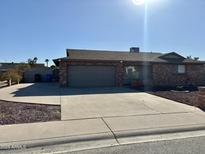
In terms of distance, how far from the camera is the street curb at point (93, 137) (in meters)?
5.04

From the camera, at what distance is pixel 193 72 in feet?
75.3

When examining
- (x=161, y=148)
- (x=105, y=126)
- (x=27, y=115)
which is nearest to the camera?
(x=161, y=148)

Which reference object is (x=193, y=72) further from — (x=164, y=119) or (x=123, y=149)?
(x=123, y=149)

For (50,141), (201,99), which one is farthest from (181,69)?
(50,141)

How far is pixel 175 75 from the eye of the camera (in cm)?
2239

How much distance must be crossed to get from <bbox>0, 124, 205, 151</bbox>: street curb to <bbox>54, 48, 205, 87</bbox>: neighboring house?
13.7m

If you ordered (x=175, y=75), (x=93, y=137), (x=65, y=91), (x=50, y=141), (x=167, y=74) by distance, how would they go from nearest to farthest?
(x=50, y=141) → (x=93, y=137) → (x=65, y=91) → (x=167, y=74) → (x=175, y=75)

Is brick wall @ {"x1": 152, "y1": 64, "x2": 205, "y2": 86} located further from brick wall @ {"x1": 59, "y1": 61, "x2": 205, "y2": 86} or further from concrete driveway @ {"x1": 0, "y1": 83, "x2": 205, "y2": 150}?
concrete driveway @ {"x1": 0, "y1": 83, "x2": 205, "y2": 150}

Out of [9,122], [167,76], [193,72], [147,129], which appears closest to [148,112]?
[147,129]

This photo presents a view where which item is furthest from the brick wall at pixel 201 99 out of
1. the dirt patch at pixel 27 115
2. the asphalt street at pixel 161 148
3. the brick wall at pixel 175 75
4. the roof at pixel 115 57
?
the brick wall at pixel 175 75

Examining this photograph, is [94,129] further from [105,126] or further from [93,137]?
[93,137]

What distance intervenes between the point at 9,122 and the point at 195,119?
646 centimetres

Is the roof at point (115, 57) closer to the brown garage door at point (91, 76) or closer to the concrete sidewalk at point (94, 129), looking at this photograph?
the brown garage door at point (91, 76)

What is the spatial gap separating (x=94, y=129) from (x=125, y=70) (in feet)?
50.4
